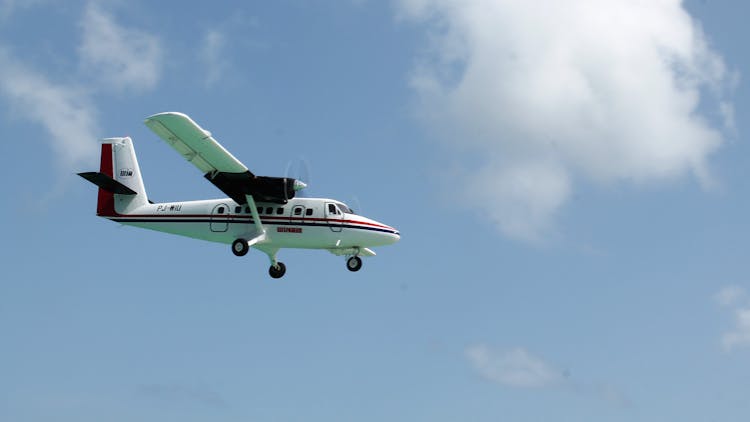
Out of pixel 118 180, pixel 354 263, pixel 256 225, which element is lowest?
pixel 354 263

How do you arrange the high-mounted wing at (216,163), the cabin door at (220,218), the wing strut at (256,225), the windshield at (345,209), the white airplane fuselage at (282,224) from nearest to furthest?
the high-mounted wing at (216,163) < the white airplane fuselage at (282,224) < the windshield at (345,209) < the wing strut at (256,225) < the cabin door at (220,218)

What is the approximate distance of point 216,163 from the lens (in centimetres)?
3984

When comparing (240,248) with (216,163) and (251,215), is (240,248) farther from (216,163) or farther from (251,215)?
(216,163)

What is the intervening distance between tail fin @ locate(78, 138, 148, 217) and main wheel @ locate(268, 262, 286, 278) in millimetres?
6672

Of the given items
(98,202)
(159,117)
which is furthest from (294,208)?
(98,202)

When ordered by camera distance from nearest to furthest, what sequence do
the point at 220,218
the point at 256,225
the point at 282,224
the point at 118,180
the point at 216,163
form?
1. the point at 216,163
2. the point at 282,224
3. the point at 256,225
4. the point at 220,218
5. the point at 118,180

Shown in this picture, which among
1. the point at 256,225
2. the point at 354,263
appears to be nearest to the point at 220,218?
the point at 256,225

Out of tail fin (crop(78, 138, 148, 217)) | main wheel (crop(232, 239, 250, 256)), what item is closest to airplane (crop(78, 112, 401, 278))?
main wheel (crop(232, 239, 250, 256))

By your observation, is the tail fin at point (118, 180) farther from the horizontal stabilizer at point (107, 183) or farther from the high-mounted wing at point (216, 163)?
the high-mounted wing at point (216, 163)

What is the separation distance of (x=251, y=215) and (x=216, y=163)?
2853 mm

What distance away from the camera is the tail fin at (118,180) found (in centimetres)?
4366

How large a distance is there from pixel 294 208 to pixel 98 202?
10036 millimetres

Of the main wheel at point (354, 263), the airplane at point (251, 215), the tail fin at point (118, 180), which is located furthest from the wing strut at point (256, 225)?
the tail fin at point (118, 180)

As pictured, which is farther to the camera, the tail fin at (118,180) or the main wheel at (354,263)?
the tail fin at (118,180)
